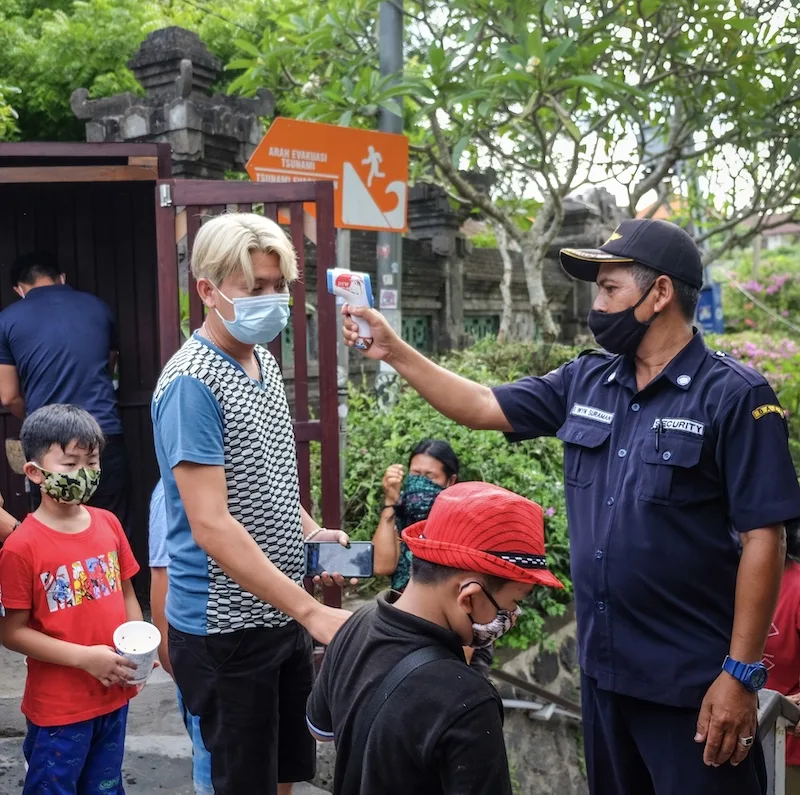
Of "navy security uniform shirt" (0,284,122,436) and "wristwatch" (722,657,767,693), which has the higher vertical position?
"navy security uniform shirt" (0,284,122,436)

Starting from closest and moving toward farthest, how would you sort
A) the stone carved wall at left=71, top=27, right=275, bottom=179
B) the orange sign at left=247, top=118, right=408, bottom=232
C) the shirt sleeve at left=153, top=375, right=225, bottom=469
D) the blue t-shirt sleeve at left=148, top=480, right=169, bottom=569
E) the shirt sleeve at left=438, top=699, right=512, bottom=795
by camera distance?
the shirt sleeve at left=438, top=699, right=512, bottom=795, the shirt sleeve at left=153, top=375, right=225, bottom=469, the blue t-shirt sleeve at left=148, top=480, right=169, bottom=569, the orange sign at left=247, top=118, right=408, bottom=232, the stone carved wall at left=71, top=27, right=275, bottom=179

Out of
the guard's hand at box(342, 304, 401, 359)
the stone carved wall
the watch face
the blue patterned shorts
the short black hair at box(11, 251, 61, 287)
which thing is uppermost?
the stone carved wall

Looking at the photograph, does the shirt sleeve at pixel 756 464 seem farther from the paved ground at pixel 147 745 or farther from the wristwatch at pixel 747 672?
the paved ground at pixel 147 745

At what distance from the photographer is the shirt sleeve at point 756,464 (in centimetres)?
218

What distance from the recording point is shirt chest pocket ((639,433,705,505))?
7.42ft

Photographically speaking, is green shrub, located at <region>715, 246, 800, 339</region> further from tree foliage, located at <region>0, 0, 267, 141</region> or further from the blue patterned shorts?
the blue patterned shorts

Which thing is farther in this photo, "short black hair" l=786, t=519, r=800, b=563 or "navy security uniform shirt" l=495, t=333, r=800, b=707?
"short black hair" l=786, t=519, r=800, b=563

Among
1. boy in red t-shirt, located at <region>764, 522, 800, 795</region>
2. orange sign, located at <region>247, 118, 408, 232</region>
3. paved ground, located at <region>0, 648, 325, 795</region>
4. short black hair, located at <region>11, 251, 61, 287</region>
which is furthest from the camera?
short black hair, located at <region>11, 251, 61, 287</region>

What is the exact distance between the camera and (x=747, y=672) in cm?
219

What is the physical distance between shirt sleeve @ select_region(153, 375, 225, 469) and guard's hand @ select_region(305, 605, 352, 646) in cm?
43

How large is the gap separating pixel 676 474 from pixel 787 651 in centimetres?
127

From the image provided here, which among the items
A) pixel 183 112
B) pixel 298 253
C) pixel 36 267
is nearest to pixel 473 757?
pixel 298 253

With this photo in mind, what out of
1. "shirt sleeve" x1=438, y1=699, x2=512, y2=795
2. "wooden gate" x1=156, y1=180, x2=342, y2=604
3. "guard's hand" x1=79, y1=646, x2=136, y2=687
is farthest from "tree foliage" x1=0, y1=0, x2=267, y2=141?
"shirt sleeve" x1=438, y1=699, x2=512, y2=795

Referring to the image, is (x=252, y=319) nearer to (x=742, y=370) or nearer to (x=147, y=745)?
(x=742, y=370)
